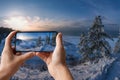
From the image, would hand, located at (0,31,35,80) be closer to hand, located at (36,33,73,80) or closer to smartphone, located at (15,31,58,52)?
hand, located at (36,33,73,80)

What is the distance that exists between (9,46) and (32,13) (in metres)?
2.49

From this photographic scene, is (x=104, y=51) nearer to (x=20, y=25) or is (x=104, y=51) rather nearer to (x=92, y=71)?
(x=92, y=71)

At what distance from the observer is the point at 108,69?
340 cm

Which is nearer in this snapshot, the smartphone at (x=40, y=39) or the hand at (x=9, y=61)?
the hand at (x=9, y=61)

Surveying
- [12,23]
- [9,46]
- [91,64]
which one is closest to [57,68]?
[9,46]

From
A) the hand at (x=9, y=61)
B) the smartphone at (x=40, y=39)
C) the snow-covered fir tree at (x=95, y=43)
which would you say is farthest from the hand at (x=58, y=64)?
the snow-covered fir tree at (x=95, y=43)

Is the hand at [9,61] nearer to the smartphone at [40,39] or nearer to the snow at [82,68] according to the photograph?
the smartphone at [40,39]

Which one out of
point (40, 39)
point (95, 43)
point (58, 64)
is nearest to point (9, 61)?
point (58, 64)

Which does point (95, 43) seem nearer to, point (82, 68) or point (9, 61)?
point (82, 68)

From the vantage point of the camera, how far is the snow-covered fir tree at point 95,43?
11.0 ft

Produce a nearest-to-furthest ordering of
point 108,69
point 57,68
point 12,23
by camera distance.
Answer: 1. point 57,68
2. point 108,69
3. point 12,23

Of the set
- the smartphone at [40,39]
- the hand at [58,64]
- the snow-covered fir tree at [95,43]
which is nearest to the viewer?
the hand at [58,64]

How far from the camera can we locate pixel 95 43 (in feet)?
11.0

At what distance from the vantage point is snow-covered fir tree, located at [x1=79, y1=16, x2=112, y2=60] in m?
3.36
